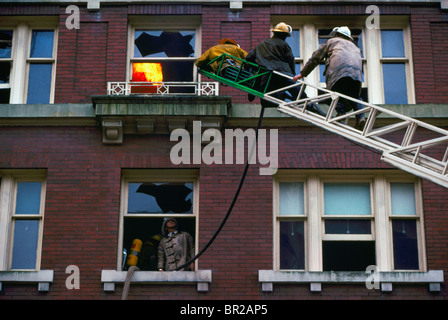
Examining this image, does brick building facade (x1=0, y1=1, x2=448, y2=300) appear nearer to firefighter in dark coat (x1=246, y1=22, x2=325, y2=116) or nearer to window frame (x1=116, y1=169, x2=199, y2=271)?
window frame (x1=116, y1=169, x2=199, y2=271)

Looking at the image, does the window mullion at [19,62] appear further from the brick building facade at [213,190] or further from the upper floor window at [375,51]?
the upper floor window at [375,51]


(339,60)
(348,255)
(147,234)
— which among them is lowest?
(348,255)

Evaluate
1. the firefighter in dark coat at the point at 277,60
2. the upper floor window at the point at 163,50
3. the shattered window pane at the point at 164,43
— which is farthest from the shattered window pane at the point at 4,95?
the firefighter in dark coat at the point at 277,60

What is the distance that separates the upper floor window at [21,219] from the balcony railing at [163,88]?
7.03 ft

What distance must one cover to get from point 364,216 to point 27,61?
23.0ft

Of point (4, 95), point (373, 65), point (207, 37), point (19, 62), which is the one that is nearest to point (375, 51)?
point (373, 65)

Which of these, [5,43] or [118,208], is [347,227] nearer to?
[118,208]

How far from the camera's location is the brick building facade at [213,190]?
13203 mm

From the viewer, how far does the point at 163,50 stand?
15148mm

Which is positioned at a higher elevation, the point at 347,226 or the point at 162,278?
the point at 347,226

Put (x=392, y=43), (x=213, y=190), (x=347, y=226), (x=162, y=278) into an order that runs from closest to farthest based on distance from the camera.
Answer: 1. (x=162, y=278)
2. (x=213, y=190)
3. (x=347, y=226)
4. (x=392, y=43)

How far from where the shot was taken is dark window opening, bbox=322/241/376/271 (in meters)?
13.6

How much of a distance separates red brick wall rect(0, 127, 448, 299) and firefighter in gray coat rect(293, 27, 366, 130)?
2666 millimetres

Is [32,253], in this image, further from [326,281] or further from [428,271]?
[428,271]
